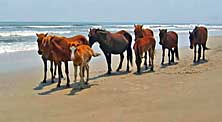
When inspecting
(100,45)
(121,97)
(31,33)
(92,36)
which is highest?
(92,36)

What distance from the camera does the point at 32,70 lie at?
536 inches

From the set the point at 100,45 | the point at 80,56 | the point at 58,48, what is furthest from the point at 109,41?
the point at 80,56

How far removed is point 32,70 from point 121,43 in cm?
335

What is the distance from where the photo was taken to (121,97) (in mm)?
8305

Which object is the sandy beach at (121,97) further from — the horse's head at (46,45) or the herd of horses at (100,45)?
the horse's head at (46,45)

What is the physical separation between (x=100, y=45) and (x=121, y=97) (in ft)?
15.2

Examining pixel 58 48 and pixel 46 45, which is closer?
pixel 58 48

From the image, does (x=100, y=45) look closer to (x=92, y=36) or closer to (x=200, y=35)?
(x=92, y=36)

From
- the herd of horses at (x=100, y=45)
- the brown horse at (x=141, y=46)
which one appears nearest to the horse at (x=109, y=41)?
the herd of horses at (x=100, y=45)

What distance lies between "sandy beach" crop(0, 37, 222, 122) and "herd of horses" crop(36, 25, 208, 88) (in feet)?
1.82

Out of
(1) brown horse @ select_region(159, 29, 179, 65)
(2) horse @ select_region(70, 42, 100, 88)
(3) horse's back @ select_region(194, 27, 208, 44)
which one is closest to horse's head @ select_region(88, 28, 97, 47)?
(2) horse @ select_region(70, 42, 100, 88)

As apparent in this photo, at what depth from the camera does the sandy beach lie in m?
6.61

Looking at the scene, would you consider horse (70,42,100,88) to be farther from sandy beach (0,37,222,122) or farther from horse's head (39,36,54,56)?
horse's head (39,36,54,56)

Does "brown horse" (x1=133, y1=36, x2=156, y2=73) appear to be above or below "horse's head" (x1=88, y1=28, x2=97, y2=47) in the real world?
below
